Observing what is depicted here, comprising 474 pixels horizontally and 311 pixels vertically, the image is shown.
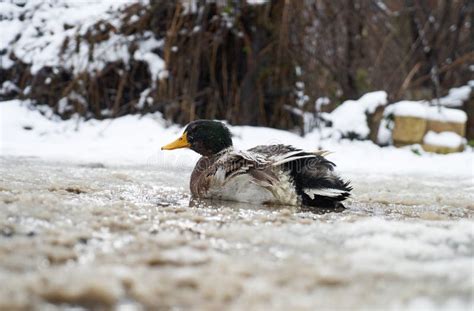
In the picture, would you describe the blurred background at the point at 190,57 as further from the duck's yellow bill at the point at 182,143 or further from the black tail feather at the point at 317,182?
the black tail feather at the point at 317,182

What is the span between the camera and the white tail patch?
2.91 metres

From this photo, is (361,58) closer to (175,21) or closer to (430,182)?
(175,21)

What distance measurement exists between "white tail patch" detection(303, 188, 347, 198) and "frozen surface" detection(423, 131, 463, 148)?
4.78 m

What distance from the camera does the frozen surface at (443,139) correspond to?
727 cm

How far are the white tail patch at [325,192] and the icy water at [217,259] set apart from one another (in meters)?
0.24

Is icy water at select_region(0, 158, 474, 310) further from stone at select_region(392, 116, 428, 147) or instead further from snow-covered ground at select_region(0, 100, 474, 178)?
stone at select_region(392, 116, 428, 147)

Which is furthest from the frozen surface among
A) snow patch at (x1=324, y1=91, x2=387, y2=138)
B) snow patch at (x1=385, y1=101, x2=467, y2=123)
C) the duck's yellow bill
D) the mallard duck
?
the duck's yellow bill

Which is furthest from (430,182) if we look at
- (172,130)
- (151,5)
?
(151,5)

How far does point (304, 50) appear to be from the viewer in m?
7.62

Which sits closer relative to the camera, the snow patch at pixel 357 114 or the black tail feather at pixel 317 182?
the black tail feather at pixel 317 182

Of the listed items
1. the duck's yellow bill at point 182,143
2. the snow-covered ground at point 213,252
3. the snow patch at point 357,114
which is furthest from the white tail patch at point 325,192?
the snow patch at point 357,114

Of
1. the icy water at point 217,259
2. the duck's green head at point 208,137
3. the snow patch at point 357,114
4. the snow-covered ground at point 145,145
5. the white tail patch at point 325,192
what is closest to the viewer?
the icy water at point 217,259

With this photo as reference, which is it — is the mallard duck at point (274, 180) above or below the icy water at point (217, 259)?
above

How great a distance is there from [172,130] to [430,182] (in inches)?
131
